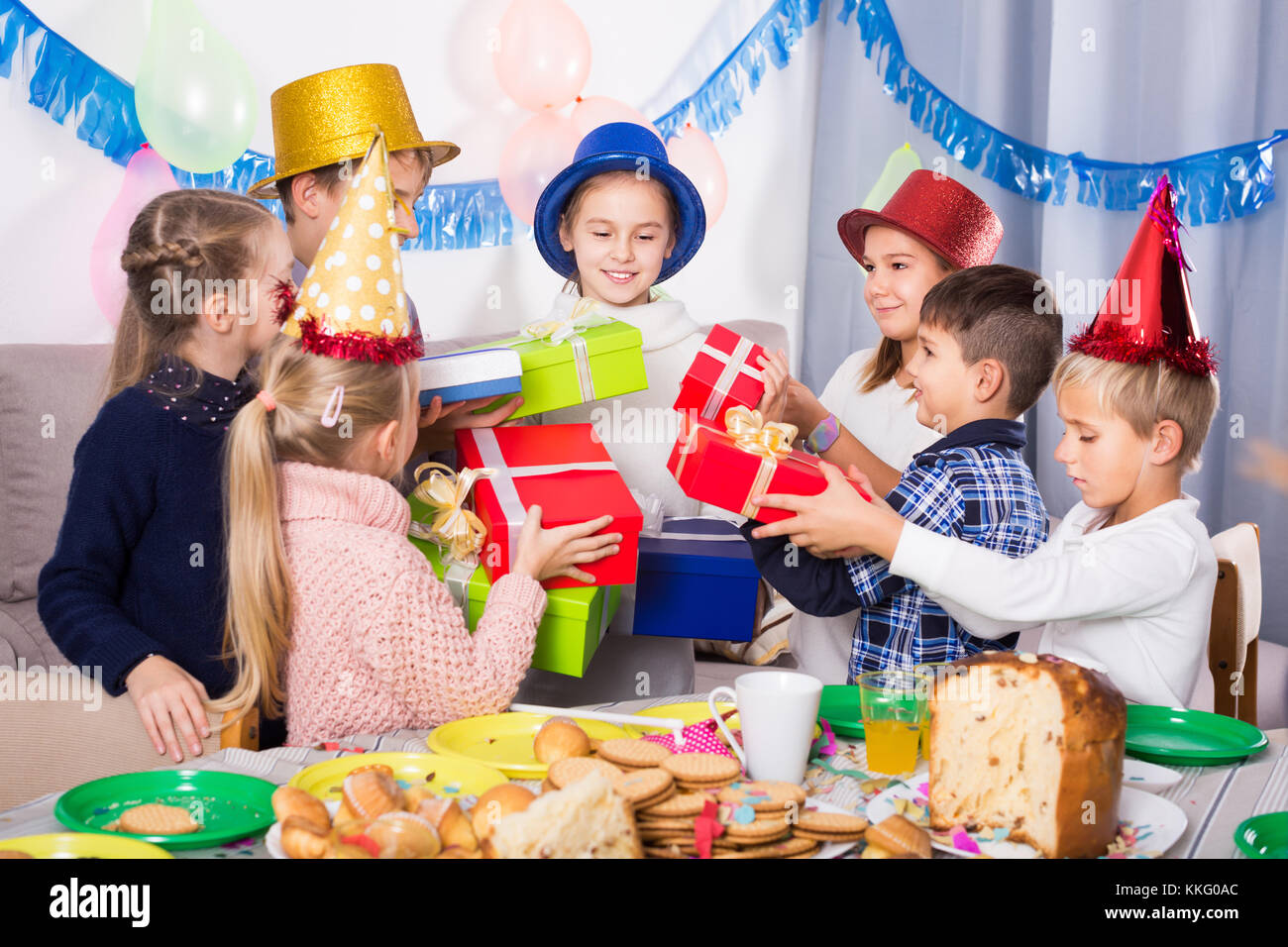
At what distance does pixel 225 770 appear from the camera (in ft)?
3.74

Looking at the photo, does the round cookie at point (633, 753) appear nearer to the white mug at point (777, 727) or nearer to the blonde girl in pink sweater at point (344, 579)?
the white mug at point (777, 727)

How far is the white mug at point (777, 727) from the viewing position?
1086mm

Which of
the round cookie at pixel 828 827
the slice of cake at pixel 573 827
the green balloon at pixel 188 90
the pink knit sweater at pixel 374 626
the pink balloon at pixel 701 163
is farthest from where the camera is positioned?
the pink balloon at pixel 701 163

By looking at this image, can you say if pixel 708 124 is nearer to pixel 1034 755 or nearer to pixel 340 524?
pixel 340 524

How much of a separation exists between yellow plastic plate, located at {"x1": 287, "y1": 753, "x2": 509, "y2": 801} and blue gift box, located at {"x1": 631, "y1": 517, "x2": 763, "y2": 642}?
2.42 ft

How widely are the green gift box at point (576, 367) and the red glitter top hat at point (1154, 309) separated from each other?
0.74 meters

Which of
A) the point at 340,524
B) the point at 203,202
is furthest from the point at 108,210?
the point at 340,524

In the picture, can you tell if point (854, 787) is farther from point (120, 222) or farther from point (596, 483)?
point (120, 222)

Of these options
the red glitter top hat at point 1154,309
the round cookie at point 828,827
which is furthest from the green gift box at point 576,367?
the round cookie at point 828,827

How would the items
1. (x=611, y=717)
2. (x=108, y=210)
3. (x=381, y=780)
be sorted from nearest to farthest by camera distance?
1. (x=381, y=780)
2. (x=611, y=717)
3. (x=108, y=210)

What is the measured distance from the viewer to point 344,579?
1446 mm

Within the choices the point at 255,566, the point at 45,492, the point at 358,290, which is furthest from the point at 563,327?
the point at 45,492

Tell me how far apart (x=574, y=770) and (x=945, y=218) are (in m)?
1.69

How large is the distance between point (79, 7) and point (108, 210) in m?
0.67
